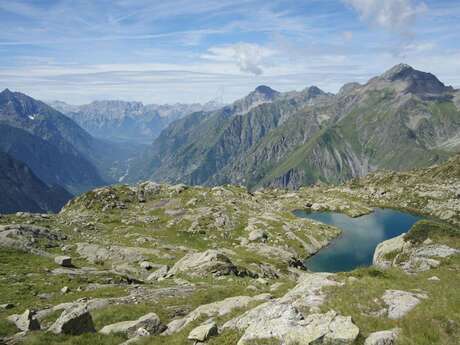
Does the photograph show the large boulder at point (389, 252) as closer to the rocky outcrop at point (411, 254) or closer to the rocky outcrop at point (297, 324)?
the rocky outcrop at point (411, 254)

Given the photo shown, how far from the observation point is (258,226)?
358ft

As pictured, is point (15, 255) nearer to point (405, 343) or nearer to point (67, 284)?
point (67, 284)

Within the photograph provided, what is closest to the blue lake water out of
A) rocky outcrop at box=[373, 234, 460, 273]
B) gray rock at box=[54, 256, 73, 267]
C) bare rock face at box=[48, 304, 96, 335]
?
rocky outcrop at box=[373, 234, 460, 273]

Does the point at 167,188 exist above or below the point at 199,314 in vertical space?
below

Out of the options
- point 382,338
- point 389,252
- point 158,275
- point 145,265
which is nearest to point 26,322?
point 382,338

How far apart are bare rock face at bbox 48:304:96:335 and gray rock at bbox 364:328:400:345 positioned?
17730mm

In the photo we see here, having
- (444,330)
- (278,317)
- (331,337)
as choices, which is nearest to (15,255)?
(278,317)

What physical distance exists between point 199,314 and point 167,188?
11027cm

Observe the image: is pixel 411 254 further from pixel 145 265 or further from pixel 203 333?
pixel 203 333

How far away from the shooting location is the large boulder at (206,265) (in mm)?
50438

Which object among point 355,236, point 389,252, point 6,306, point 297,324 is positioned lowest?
point 355,236

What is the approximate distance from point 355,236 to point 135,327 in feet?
440

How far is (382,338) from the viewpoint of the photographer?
17.0 metres

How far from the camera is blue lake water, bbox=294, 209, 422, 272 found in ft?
373
